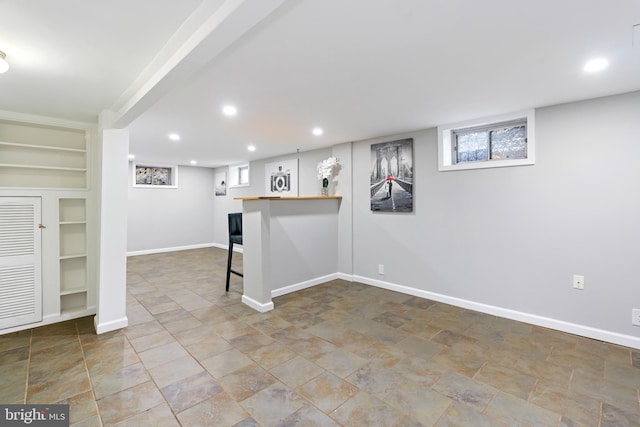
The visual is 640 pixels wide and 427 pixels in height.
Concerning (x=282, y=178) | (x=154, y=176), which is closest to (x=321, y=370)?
(x=282, y=178)

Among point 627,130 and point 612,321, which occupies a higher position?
point 627,130

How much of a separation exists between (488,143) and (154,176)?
7.27 m

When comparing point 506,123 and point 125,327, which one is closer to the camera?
point 125,327

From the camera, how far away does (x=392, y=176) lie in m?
4.21

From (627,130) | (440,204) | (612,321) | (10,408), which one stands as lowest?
(10,408)

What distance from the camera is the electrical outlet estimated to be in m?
2.82

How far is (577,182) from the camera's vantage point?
9.24ft

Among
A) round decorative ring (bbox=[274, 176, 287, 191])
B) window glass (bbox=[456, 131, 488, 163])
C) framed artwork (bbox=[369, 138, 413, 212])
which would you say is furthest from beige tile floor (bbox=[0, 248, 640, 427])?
round decorative ring (bbox=[274, 176, 287, 191])

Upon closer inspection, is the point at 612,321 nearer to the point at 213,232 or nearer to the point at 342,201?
the point at 342,201

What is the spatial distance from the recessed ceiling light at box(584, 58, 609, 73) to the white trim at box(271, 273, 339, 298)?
369 cm

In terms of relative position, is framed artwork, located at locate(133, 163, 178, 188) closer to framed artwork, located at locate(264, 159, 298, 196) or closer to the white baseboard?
the white baseboard

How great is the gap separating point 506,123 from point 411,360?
2750 mm

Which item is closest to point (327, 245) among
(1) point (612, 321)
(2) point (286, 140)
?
(2) point (286, 140)

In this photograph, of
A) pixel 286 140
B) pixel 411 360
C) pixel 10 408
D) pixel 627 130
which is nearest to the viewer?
pixel 10 408
